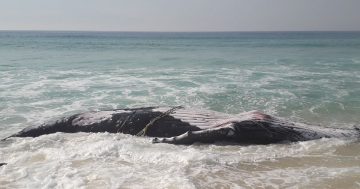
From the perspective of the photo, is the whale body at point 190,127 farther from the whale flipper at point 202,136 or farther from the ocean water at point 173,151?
the ocean water at point 173,151

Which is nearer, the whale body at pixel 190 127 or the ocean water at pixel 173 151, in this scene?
the ocean water at pixel 173 151

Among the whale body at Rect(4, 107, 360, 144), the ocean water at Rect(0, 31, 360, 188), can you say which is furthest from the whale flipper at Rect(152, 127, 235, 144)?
the ocean water at Rect(0, 31, 360, 188)

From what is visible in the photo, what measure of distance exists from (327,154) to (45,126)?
739 centimetres

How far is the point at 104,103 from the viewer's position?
15.1 metres

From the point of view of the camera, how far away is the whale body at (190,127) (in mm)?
9656

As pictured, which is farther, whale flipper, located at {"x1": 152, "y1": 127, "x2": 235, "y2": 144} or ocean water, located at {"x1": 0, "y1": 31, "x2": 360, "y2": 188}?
whale flipper, located at {"x1": 152, "y1": 127, "x2": 235, "y2": 144}

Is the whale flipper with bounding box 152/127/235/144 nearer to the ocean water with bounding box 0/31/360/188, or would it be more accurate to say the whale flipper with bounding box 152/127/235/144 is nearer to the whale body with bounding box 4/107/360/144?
the whale body with bounding box 4/107/360/144

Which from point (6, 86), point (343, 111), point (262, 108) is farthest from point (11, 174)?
point (6, 86)

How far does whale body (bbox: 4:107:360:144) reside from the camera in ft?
31.7

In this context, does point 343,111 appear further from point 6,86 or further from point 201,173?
point 6,86

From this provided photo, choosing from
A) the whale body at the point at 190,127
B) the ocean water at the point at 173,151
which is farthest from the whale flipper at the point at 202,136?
the ocean water at the point at 173,151

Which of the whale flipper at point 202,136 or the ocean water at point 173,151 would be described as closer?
the ocean water at point 173,151

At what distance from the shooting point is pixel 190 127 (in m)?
10.3

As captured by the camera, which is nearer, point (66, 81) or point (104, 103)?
point (104, 103)
